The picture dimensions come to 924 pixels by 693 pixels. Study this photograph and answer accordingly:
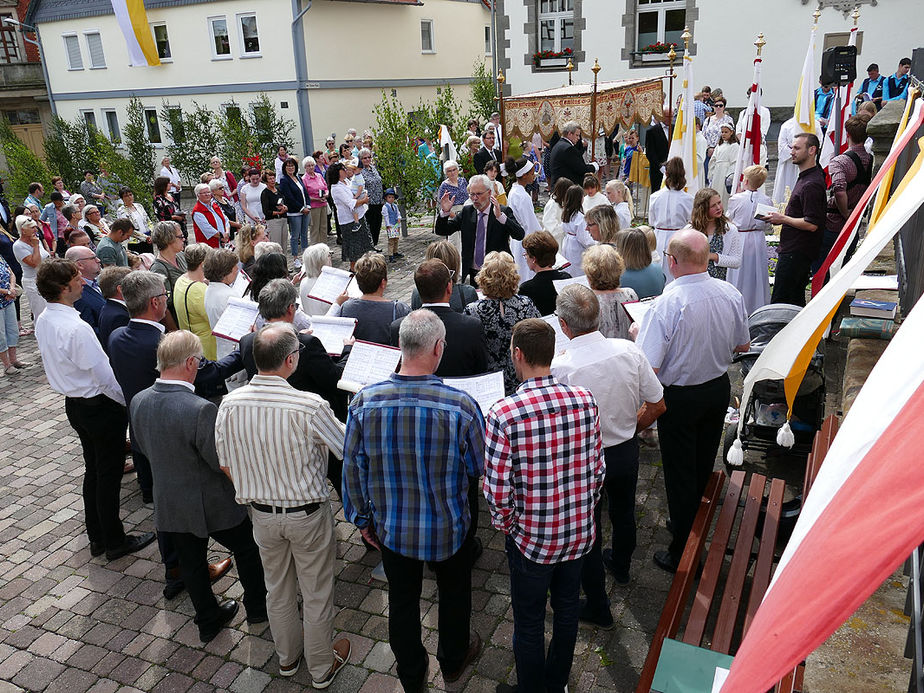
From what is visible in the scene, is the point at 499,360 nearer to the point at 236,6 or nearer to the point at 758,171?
the point at 758,171

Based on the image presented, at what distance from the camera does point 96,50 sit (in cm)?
2933

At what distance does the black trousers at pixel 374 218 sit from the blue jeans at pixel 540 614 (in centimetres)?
1055

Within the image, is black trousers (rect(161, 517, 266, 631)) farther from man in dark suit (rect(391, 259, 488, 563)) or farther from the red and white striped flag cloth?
the red and white striped flag cloth

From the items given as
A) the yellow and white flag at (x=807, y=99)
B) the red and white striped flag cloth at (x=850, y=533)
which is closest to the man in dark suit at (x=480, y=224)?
the yellow and white flag at (x=807, y=99)

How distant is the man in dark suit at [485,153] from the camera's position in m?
13.4

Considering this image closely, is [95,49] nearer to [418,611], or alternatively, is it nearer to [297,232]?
[297,232]

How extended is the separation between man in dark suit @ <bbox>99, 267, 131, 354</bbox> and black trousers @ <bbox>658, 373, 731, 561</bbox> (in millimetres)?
3875

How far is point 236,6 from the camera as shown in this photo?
24875mm

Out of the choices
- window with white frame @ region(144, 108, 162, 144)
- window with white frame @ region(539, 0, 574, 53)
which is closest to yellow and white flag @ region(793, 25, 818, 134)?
window with white frame @ region(539, 0, 574, 53)

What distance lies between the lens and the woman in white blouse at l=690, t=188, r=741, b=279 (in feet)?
20.1

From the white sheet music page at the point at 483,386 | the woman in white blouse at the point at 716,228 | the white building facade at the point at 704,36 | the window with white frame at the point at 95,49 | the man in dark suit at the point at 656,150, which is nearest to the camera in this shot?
the white sheet music page at the point at 483,386

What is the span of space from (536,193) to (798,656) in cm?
1645

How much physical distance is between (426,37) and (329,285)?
26.5m

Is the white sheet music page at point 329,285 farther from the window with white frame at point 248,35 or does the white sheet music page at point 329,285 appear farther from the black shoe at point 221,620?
the window with white frame at point 248,35
